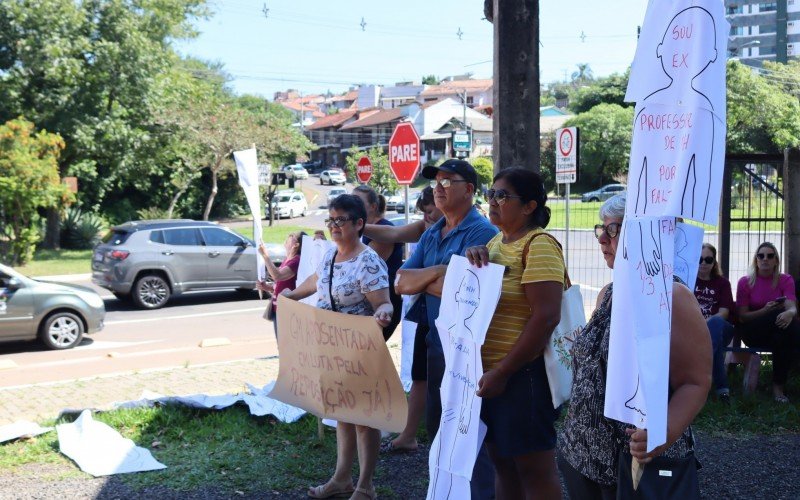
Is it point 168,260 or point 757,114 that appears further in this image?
point 757,114

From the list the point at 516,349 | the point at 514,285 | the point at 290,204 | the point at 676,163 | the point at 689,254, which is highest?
the point at 676,163

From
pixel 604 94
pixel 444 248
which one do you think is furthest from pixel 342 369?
pixel 604 94

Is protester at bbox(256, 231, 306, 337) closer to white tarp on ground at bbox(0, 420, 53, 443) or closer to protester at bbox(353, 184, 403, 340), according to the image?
protester at bbox(353, 184, 403, 340)

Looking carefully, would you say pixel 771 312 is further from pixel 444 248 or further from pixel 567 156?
pixel 567 156

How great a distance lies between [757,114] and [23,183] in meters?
42.5

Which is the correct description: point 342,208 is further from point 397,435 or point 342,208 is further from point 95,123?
point 95,123

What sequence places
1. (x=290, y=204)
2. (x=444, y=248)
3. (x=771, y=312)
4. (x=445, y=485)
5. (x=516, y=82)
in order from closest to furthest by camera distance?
(x=445, y=485) < (x=444, y=248) < (x=516, y=82) < (x=771, y=312) < (x=290, y=204)

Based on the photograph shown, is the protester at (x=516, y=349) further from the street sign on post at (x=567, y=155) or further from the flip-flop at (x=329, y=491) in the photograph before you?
the street sign on post at (x=567, y=155)

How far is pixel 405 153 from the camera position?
15.6 meters

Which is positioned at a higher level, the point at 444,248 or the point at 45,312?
the point at 444,248

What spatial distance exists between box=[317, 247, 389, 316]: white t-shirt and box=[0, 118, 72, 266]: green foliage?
21.4m

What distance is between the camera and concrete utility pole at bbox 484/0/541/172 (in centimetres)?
612

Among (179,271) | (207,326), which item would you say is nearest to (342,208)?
(207,326)

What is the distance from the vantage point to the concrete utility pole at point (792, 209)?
8484 millimetres
